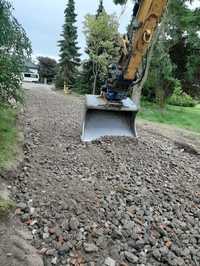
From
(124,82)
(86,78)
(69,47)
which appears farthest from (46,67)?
(124,82)

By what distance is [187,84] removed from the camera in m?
25.8

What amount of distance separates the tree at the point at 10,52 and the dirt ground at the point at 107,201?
1098 millimetres

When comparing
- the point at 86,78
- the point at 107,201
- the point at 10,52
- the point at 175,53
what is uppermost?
the point at 175,53

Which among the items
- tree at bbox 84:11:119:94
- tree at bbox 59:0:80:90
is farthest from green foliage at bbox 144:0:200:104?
tree at bbox 59:0:80:90

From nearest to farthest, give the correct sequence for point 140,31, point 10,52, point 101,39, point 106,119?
1. point 10,52
2. point 140,31
3. point 106,119
4. point 101,39

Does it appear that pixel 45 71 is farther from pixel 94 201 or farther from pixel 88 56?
pixel 94 201

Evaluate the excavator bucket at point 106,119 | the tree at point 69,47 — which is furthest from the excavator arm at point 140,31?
the tree at point 69,47

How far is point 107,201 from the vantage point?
15.7 feet

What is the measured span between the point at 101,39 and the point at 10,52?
19.4 meters

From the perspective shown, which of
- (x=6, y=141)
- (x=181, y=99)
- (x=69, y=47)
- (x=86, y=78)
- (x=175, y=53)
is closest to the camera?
(x=6, y=141)

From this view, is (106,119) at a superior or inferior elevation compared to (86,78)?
inferior

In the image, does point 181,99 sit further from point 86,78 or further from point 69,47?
point 69,47

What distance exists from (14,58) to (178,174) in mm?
3274

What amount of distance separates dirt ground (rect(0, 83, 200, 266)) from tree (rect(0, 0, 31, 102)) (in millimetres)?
1098
